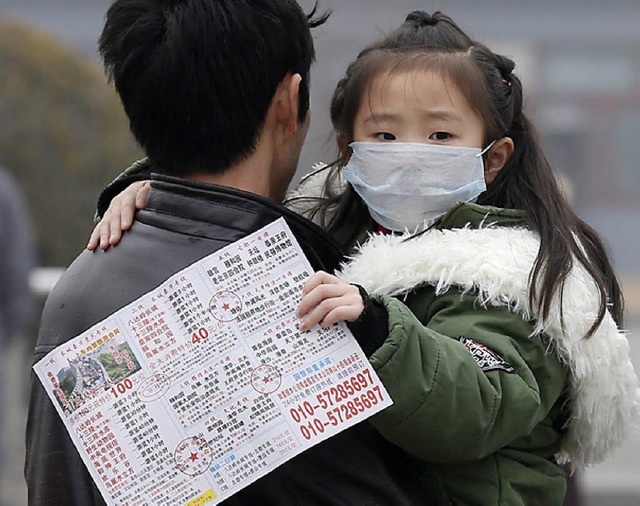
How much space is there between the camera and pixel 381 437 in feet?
6.21

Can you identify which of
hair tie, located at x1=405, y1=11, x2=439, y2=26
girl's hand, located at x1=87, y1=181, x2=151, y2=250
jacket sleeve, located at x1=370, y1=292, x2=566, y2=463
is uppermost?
hair tie, located at x1=405, y1=11, x2=439, y2=26

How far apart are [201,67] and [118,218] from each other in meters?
0.30

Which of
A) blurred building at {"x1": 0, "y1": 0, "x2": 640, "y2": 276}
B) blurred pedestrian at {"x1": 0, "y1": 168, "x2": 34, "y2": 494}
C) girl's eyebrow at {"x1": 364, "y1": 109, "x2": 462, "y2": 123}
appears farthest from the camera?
blurred building at {"x1": 0, "y1": 0, "x2": 640, "y2": 276}

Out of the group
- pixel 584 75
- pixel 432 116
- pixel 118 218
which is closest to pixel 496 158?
pixel 432 116

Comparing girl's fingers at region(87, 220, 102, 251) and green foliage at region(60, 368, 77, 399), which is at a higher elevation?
girl's fingers at region(87, 220, 102, 251)

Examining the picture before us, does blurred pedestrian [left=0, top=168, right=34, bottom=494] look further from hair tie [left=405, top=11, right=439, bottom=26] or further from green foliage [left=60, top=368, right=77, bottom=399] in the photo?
green foliage [left=60, top=368, right=77, bottom=399]

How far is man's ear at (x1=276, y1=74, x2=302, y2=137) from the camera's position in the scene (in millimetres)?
1933

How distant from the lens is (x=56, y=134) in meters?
7.82

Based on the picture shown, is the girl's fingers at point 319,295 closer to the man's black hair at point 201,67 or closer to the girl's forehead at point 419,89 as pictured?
the man's black hair at point 201,67

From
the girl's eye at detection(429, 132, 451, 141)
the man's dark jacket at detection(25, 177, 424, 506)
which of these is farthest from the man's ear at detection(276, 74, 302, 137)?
the girl's eye at detection(429, 132, 451, 141)

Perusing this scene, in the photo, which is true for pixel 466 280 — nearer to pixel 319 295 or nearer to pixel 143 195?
pixel 319 295

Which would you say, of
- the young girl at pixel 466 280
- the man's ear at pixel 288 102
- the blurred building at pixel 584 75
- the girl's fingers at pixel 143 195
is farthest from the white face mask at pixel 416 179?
the blurred building at pixel 584 75

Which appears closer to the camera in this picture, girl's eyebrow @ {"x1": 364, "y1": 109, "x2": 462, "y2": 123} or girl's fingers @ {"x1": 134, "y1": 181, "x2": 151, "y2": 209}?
girl's fingers @ {"x1": 134, "y1": 181, "x2": 151, "y2": 209}

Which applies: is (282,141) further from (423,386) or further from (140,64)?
(423,386)
